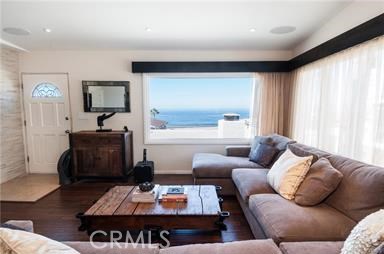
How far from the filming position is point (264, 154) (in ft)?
11.1

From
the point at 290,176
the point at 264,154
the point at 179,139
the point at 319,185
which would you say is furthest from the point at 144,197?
the point at 179,139

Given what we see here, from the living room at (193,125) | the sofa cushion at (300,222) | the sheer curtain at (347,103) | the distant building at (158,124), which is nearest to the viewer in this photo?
the sofa cushion at (300,222)

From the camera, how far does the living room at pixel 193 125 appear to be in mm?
1891

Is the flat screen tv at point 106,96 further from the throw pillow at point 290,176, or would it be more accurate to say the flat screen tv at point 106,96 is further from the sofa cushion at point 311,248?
the sofa cushion at point 311,248

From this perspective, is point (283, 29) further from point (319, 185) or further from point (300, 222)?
point (300, 222)

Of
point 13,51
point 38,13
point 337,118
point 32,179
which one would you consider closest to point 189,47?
point 38,13

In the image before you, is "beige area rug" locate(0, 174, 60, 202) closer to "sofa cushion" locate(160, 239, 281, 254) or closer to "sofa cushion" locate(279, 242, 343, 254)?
"sofa cushion" locate(160, 239, 281, 254)

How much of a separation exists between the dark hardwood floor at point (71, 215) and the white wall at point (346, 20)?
2.56 meters

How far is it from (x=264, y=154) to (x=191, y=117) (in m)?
1.99

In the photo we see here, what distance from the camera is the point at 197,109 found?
16.2ft

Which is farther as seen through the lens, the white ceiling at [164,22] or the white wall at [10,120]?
the white wall at [10,120]

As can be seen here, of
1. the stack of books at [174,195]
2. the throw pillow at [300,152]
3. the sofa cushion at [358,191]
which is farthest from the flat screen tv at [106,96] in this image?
the sofa cushion at [358,191]

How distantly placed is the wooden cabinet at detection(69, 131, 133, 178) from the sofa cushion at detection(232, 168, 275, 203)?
2.03 m

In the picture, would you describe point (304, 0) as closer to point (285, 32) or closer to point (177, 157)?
point (285, 32)
